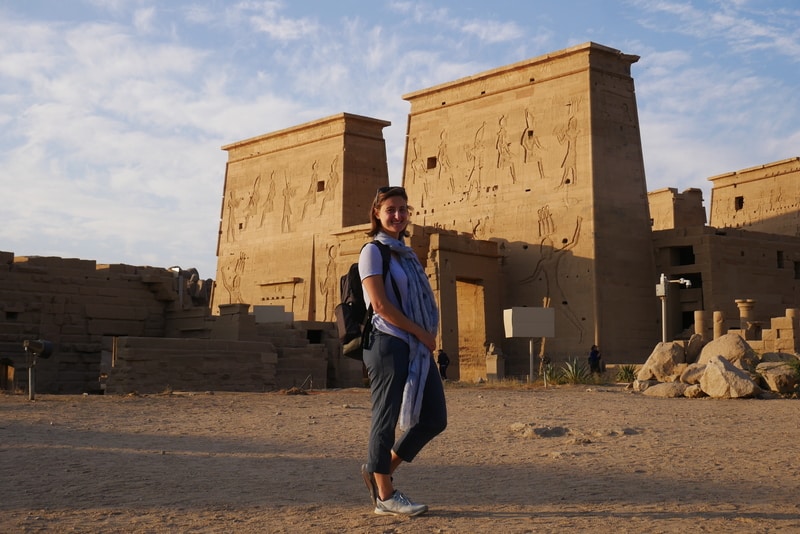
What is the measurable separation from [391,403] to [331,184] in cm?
3122

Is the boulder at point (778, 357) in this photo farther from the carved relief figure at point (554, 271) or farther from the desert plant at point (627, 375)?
the carved relief figure at point (554, 271)

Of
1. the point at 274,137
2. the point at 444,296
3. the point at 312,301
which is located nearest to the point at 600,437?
the point at 444,296

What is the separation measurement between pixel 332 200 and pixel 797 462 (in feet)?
96.6

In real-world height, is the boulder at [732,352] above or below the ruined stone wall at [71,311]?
below

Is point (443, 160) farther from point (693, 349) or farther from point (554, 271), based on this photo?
point (693, 349)

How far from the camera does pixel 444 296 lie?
27844mm

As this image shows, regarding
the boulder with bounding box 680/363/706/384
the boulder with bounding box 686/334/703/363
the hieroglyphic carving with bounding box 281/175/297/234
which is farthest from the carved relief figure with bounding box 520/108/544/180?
the boulder with bounding box 680/363/706/384

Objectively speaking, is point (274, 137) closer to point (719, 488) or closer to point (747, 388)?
point (747, 388)

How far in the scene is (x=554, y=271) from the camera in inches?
1138

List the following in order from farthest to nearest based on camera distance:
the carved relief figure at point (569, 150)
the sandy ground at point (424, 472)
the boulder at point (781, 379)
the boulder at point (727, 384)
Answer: the carved relief figure at point (569, 150), the boulder at point (781, 379), the boulder at point (727, 384), the sandy ground at point (424, 472)

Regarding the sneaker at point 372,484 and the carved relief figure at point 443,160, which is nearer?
the sneaker at point 372,484

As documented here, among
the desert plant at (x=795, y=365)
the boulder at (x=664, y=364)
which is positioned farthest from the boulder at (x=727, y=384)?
the boulder at (x=664, y=364)

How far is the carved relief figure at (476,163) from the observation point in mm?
31203

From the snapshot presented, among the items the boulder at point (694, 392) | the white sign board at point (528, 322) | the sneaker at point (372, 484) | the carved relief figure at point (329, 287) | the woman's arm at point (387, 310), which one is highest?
the carved relief figure at point (329, 287)
